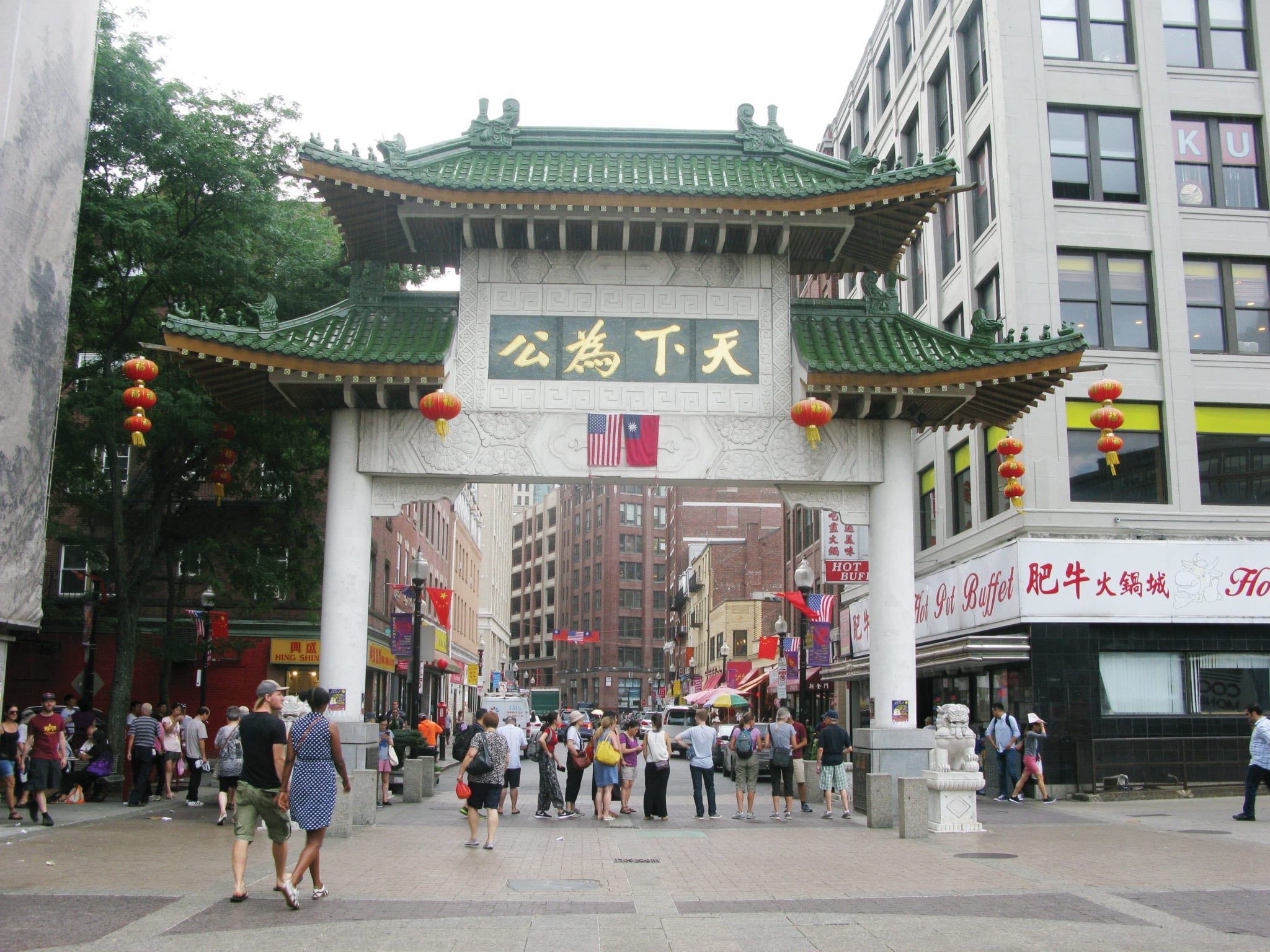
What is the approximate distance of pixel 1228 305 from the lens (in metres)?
25.7

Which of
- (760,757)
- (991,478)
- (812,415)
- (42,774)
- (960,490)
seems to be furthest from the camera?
(760,757)

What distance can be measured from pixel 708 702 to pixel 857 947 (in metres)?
38.4

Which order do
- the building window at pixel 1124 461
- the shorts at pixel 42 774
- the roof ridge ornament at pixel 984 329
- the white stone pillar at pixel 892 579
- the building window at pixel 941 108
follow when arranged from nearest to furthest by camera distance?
the shorts at pixel 42 774 < the roof ridge ornament at pixel 984 329 < the white stone pillar at pixel 892 579 < the building window at pixel 1124 461 < the building window at pixel 941 108

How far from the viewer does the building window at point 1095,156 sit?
26125 millimetres

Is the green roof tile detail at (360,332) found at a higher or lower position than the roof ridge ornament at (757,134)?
lower

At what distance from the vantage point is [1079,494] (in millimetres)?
24719

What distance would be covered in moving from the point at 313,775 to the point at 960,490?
21969 millimetres

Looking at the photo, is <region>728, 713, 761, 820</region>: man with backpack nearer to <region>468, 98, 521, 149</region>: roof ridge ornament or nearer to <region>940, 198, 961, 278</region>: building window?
<region>468, 98, 521, 149</region>: roof ridge ornament

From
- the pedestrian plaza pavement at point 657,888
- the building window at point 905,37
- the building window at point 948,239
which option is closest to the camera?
the pedestrian plaza pavement at point 657,888

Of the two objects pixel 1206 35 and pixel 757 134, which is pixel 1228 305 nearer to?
pixel 1206 35

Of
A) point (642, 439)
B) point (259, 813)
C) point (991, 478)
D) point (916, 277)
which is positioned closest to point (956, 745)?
point (642, 439)

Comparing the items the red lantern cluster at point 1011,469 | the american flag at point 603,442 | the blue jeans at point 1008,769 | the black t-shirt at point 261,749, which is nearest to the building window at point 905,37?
the red lantern cluster at point 1011,469

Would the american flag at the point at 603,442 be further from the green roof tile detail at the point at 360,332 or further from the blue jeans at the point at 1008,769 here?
the blue jeans at the point at 1008,769

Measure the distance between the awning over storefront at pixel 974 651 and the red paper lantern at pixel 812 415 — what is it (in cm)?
807
